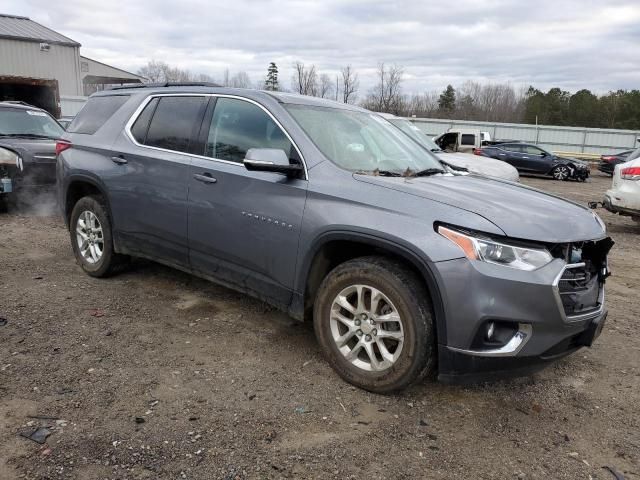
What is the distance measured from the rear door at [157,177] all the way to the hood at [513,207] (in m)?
1.63

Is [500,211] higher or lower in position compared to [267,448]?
higher

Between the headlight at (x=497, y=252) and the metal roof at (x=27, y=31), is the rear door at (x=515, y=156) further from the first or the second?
the metal roof at (x=27, y=31)

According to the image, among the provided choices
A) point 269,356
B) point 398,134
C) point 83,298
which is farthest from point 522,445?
point 83,298

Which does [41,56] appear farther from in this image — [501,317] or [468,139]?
[501,317]

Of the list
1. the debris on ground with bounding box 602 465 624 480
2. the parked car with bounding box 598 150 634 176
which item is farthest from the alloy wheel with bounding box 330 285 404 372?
the parked car with bounding box 598 150 634 176

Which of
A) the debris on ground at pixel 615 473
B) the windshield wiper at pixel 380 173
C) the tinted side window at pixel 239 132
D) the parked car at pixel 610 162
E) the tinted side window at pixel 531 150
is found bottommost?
the debris on ground at pixel 615 473

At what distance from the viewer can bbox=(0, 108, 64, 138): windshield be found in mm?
8781

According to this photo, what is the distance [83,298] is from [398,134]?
3173 mm

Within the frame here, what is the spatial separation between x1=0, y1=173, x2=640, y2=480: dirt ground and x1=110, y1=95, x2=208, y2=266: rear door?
0.61 metres

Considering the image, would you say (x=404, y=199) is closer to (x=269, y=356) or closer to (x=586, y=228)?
(x=586, y=228)

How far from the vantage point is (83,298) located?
186 inches

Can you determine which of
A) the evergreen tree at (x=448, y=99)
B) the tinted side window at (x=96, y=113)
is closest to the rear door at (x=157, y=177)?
the tinted side window at (x=96, y=113)

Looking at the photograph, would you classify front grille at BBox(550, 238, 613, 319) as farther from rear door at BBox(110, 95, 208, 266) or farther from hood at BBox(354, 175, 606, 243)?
rear door at BBox(110, 95, 208, 266)

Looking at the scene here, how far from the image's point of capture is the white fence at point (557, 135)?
111ft
